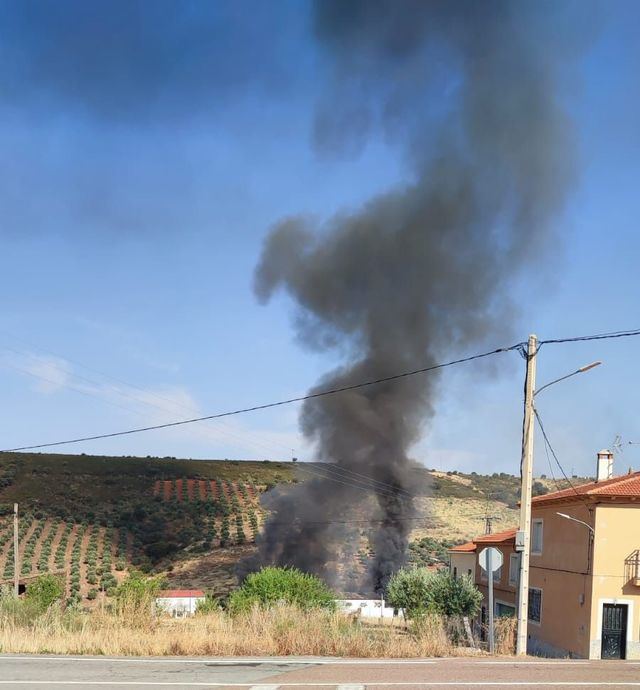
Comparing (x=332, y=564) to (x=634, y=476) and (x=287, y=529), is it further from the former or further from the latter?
(x=634, y=476)

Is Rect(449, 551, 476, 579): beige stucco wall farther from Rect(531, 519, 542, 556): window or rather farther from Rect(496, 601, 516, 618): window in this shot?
Rect(531, 519, 542, 556): window

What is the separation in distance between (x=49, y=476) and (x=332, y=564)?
4060 centimetres

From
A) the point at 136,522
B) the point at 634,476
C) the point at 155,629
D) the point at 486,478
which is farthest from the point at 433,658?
the point at 486,478

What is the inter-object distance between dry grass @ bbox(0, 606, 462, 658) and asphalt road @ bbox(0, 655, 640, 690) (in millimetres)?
805

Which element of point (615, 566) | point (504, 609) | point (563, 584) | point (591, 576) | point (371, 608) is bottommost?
point (371, 608)

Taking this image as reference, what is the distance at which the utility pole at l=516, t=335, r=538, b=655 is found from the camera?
17688 mm

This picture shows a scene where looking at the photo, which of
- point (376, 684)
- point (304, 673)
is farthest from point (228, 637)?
point (376, 684)

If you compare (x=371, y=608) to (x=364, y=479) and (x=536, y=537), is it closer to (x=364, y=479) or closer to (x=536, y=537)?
(x=536, y=537)

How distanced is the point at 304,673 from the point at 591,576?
720 inches

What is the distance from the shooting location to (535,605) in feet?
106

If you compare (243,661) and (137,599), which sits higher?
(137,599)

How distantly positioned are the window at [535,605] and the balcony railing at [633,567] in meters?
5.18

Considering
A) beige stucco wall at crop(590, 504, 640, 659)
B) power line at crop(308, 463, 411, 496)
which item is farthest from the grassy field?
power line at crop(308, 463, 411, 496)

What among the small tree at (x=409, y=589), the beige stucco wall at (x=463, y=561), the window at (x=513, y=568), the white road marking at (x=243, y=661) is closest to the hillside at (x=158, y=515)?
the beige stucco wall at (x=463, y=561)
